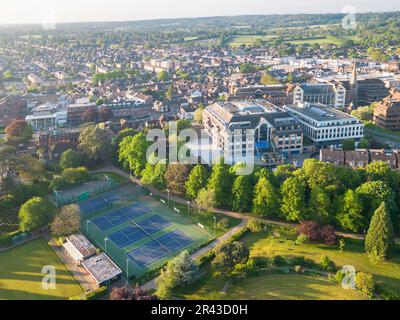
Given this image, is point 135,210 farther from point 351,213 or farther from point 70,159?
point 351,213

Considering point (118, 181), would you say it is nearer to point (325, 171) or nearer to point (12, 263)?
point (12, 263)

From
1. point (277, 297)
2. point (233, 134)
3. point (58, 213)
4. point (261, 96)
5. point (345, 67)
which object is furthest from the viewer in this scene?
point (345, 67)

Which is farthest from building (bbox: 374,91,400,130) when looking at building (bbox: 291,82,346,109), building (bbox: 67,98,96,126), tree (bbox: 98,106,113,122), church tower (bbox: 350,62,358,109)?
building (bbox: 67,98,96,126)

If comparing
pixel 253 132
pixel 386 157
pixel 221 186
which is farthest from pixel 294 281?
pixel 253 132

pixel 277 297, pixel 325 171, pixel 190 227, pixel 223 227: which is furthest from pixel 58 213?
pixel 325 171

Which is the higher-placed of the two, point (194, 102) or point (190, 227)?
point (194, 102)

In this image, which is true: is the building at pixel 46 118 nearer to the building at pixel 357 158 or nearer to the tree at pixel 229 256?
the building at pixel 357 158

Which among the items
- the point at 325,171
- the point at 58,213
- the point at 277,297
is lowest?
the point at 277,297

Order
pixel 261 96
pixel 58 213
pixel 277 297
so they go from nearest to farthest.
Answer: pixel 277 297, pixel 58 213, pixel 261 96
